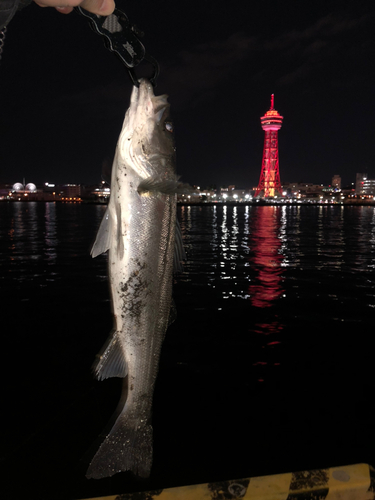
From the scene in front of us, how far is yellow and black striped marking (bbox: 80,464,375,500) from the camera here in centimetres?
331

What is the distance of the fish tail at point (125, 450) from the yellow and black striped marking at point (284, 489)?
0.21 metres

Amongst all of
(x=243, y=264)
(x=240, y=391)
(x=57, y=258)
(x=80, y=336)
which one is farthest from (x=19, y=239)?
(x=240, y=391)

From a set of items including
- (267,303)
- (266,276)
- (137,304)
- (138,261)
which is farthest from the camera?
(266,276)

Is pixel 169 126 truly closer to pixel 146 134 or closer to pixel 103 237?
pixel 146 134

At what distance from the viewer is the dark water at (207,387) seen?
580cm

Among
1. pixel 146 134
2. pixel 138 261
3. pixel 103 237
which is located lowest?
pixel 138 261

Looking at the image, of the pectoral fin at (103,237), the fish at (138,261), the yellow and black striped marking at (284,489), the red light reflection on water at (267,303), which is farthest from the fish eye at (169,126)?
the red light reflection on water at (267,303)

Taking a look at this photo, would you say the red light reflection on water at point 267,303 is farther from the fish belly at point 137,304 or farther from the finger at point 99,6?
the finger at point 99,6

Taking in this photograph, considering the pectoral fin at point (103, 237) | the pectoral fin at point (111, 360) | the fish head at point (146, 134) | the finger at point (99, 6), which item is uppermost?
the finger at point (99, 6)

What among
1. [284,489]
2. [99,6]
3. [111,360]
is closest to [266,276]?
[284,489]

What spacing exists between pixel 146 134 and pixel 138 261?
113cm

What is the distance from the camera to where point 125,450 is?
350cm

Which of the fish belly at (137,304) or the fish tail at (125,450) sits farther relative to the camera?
A: the fish tail at (125,450)

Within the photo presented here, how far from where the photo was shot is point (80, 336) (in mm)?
10297
